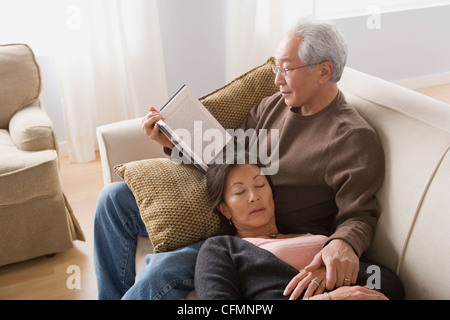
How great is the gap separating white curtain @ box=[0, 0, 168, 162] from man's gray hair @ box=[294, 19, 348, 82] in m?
1.61

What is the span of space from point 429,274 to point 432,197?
7.7 inches

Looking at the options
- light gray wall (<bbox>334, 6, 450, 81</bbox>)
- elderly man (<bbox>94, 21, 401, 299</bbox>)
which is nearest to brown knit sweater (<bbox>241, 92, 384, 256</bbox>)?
elderly man (<bbox>94, 21, 401, 299</bbox>)

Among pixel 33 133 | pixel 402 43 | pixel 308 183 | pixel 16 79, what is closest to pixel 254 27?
pixel 402 43

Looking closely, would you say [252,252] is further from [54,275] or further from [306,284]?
[54,275]

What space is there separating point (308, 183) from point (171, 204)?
43 cm

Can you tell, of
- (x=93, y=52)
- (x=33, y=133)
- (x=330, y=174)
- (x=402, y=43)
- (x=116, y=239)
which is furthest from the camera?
(x=402, y=43)

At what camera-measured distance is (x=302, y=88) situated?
1.67m

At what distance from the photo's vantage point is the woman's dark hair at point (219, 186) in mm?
1648

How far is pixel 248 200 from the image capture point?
5.31 feet

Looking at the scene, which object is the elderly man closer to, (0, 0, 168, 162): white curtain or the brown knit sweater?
the brown knit sweater

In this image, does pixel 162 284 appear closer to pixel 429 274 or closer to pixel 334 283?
pixel 334 283

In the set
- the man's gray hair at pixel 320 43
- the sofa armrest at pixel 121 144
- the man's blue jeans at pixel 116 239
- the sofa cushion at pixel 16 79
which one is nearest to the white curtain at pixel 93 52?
the sofa cushion at pixel 16 79

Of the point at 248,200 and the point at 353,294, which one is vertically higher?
the point at 248,200
